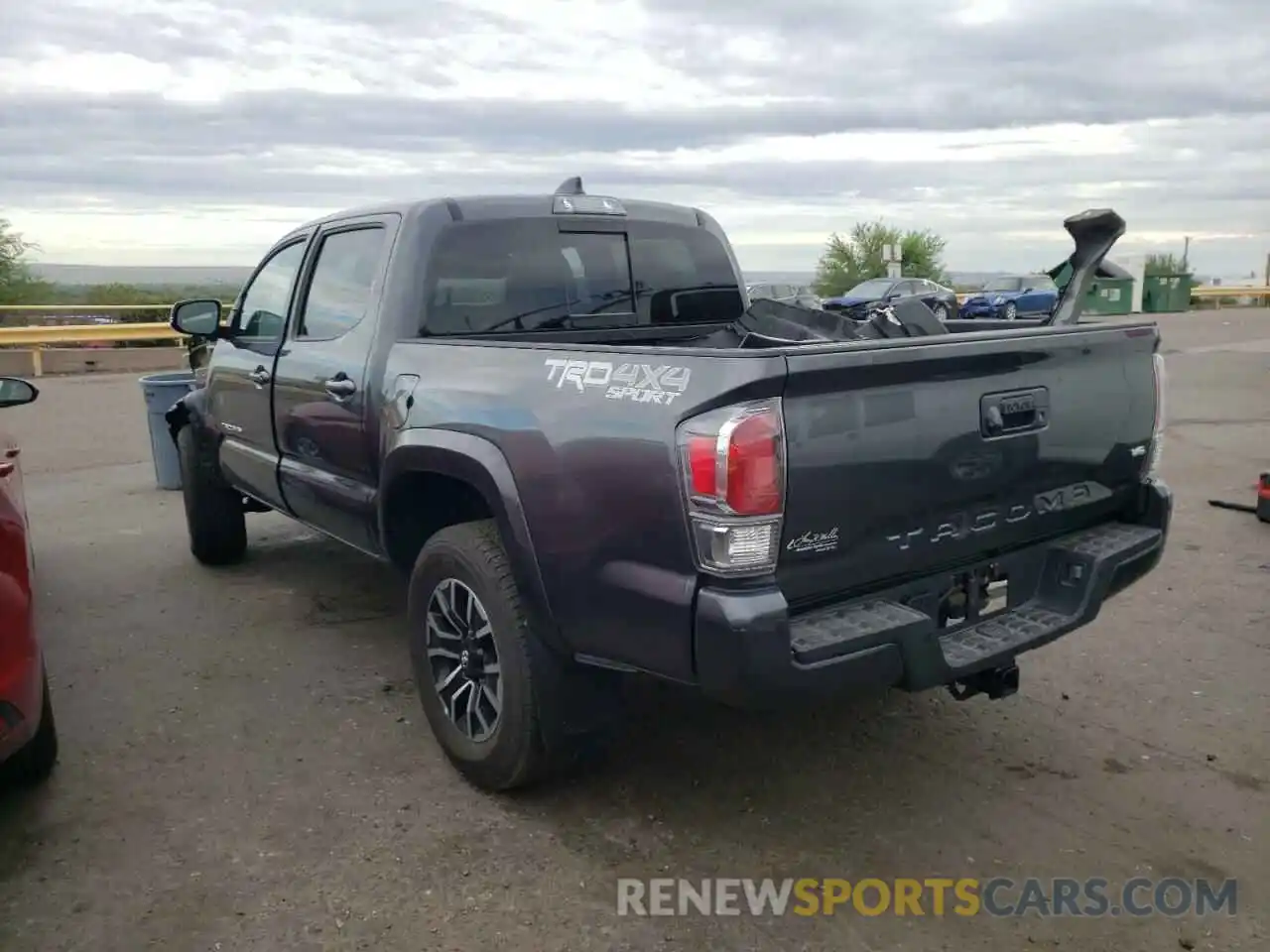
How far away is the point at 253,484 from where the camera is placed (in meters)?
5.64

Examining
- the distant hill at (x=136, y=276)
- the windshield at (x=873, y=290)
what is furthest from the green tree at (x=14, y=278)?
the windshield at (x=873, y=290)

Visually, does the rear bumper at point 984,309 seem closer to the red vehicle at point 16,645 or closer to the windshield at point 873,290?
the windshield at point 873,290

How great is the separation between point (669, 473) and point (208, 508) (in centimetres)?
455

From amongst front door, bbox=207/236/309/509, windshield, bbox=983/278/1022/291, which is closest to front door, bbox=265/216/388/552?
front door, bbox=207/236/309/509

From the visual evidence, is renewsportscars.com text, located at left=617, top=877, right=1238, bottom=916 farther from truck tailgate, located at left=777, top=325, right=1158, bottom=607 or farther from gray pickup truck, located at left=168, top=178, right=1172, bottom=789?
truck tailgate, located at left=777, top=325, right=1158, bottom=607

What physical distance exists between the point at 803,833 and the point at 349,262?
3.01 meters

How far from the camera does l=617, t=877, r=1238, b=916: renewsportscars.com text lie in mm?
3018

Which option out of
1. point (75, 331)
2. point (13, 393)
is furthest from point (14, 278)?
point (13, 393)

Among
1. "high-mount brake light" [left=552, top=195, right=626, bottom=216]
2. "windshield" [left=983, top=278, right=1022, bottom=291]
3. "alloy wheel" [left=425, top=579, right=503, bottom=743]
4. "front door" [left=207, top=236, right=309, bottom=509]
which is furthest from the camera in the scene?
"windshield" [left=983, top=278, right=1022, bottom=291]

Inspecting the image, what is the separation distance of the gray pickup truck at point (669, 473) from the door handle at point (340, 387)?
18 millimetres

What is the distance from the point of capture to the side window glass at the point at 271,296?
5277mm

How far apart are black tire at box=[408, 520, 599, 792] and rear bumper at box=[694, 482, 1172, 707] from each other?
2.29 ft

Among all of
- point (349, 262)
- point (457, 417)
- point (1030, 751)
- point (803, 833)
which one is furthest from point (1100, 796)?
point (349, 262)

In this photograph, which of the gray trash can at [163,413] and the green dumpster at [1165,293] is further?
the green dumpster at [1165,293]
